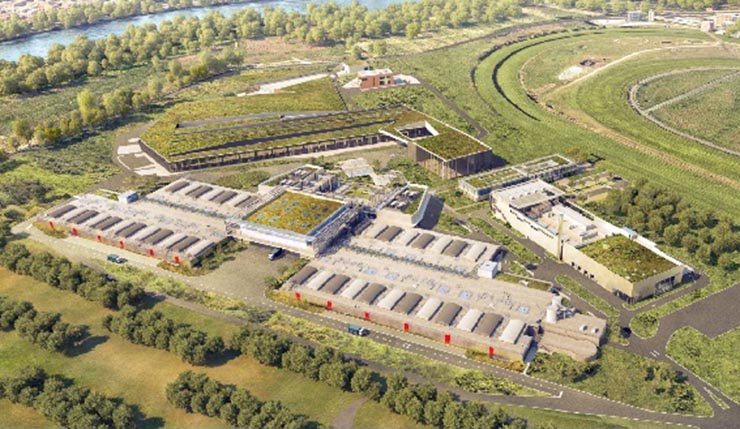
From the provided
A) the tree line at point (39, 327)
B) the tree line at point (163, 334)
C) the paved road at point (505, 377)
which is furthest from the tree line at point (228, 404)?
the tree line at point (39, 327)

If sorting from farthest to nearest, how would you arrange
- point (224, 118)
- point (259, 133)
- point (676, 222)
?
point (224, 118) < point (259, 133) < point (676, 222)

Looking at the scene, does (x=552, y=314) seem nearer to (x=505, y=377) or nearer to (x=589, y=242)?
(x=505, y=377)

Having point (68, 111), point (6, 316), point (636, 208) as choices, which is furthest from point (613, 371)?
point (68, 111)

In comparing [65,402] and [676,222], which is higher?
[676,222]

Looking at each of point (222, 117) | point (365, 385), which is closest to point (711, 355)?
point (365, 385)

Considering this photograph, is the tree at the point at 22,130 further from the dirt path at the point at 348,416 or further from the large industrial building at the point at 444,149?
the dirt path at the point at 348,416

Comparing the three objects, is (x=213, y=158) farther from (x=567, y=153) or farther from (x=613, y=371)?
(x=613, y=371)
